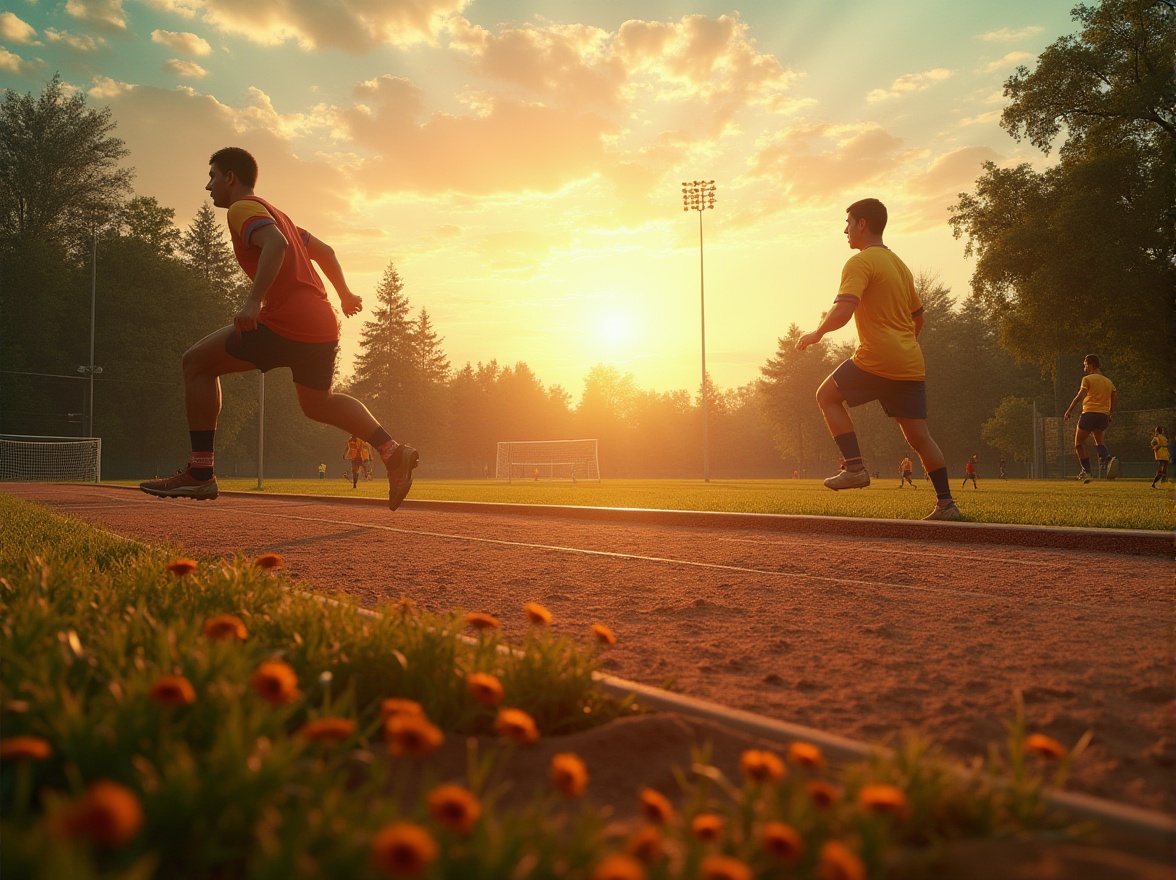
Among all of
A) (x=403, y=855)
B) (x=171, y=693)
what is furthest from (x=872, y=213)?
(x=403, y=855)

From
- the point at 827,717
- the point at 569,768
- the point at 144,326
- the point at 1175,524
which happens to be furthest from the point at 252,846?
the point at 144,326

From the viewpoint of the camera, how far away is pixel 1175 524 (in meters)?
5.84

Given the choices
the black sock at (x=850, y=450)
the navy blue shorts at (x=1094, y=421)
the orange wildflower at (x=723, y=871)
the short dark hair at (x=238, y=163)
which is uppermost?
the short dark hair at (x=238, y=163)

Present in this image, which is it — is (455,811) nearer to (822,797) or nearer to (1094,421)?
(822,797)

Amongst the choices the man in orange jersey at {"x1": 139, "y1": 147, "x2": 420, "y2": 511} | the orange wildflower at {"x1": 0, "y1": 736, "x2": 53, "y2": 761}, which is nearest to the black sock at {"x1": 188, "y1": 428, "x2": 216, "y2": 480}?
the man in orange jersey at {"x1": 139, "y1": 147, "x2": 420, "y2": 511}

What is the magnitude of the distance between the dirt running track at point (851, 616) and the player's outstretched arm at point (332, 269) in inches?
75.4

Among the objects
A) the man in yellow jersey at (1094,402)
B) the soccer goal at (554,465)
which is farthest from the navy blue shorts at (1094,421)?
the soccer goal at (554,465)

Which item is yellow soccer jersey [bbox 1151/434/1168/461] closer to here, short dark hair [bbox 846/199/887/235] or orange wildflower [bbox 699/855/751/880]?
short dark hair [bbox 846/199/887/235]

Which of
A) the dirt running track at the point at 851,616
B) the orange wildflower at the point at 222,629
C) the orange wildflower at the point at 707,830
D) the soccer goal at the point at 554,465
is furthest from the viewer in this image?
the soccer goal at the point at 554,465

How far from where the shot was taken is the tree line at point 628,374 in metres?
27.4

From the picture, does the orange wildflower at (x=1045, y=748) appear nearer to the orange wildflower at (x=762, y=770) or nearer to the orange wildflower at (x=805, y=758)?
the orange wildflower at (x=805, y=758)

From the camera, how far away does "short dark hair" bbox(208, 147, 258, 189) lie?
5.69m

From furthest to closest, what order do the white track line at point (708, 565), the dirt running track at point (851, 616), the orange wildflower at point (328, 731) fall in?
1. the white track line at point (708, 565)
2. the dirt running track at point (851, 616)
3. the orange wildflower at point (328, 731)

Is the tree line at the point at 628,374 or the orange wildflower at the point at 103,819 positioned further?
the tree line at the point at 628,374
